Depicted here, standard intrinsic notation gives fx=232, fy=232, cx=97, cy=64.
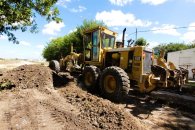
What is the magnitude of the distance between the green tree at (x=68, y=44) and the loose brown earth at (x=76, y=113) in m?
23.8

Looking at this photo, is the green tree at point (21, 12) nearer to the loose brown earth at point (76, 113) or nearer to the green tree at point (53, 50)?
the loose brown earth at point (76, 113)

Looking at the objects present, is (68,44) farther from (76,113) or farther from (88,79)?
(76,113)

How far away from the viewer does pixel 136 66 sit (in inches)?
360

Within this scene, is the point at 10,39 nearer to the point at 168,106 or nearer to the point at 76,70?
the point at 76,70

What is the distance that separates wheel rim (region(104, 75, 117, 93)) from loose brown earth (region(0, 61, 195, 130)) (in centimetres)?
91

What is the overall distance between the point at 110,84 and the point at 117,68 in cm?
82

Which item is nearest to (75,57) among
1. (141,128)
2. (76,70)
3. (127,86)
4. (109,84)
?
(76,70)

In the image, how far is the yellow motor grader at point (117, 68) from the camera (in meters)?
8.37

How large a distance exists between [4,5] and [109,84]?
16.3 ft

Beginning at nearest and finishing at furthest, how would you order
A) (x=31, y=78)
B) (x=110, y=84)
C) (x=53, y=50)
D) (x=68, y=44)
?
(x=110, y=84)
(x=31, y=78)
(x=68, y=44)
(x=53, y=50)

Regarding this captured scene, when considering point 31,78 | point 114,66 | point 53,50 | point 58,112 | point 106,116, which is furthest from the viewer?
point 53,50

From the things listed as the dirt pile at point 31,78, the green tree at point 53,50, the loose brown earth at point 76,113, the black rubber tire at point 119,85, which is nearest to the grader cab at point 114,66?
the black rubber tire at point 119,85

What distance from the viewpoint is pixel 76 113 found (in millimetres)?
6156

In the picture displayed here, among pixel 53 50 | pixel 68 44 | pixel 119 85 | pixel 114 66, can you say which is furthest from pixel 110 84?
pixel 53 50
